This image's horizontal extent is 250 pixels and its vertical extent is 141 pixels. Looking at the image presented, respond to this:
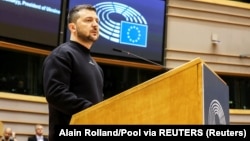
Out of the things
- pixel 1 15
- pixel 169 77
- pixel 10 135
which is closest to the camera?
pixel 169 77

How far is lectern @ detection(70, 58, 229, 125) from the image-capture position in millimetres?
1555

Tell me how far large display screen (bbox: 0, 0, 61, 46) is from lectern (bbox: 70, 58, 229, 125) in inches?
270

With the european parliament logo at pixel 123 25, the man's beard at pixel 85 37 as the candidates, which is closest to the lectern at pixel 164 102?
the man's beard at pixel 85 37

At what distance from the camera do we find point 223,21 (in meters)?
11.6

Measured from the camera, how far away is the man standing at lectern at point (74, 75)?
73.5 inches

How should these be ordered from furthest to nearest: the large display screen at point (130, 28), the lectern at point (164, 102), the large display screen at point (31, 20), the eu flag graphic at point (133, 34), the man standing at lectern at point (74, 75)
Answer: the eu flag graphic at point (133, 34)
the large display screen at point (130, 28)
the large display screen at point (31, 20)
the man standing at lectern at point (74, 75)
the lectern at point (164, 102)

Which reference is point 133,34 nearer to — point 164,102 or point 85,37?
point 85,37

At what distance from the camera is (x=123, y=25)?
9992 mm

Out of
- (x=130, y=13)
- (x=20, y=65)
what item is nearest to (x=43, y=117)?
(x=20, y=65)

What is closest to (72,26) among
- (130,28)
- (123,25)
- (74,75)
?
(74,75)

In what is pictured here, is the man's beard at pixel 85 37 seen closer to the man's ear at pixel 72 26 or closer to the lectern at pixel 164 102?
the man's ear at pixel 72 26

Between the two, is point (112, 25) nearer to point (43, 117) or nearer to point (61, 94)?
point (43, 117)

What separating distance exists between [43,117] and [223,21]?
522 centimetres

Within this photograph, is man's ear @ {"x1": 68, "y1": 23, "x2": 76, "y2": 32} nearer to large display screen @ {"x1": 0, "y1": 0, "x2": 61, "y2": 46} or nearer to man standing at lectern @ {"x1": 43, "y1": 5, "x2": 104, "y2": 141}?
man standing at lectern @ {"x1": 43, "y1": 5, "x2": 104, "y2": 141}
